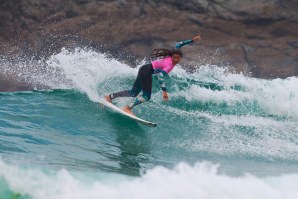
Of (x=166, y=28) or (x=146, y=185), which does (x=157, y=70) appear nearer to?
(x=146, y=185)

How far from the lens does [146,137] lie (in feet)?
22.1

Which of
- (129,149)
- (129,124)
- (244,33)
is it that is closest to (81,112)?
(129,124)

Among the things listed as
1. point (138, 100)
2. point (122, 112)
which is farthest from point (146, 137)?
point (138, 100)

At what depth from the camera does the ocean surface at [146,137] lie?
12.8ft

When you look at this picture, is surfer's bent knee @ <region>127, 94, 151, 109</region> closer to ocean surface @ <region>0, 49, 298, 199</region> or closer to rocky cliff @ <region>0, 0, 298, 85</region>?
ocean surface @ <region>0, 49, 298, 199</region>

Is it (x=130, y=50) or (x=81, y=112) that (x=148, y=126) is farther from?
(x=130, y=50)

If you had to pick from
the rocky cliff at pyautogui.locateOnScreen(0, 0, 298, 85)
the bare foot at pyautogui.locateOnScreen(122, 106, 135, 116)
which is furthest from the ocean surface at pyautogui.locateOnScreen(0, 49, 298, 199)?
the rocky cliff at pyautogui.locateOnScreen(0, 0, 298, 85)

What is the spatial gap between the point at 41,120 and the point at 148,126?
1575 millimetres

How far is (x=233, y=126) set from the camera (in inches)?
306

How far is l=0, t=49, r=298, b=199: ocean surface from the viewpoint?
12.8 feet

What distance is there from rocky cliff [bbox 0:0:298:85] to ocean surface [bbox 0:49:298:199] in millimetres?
846

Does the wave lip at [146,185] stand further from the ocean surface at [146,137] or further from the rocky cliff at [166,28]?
the rocky cliff at [166,28]

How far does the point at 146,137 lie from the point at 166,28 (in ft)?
20.2

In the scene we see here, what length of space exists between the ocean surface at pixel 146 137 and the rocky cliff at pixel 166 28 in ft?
2.78
